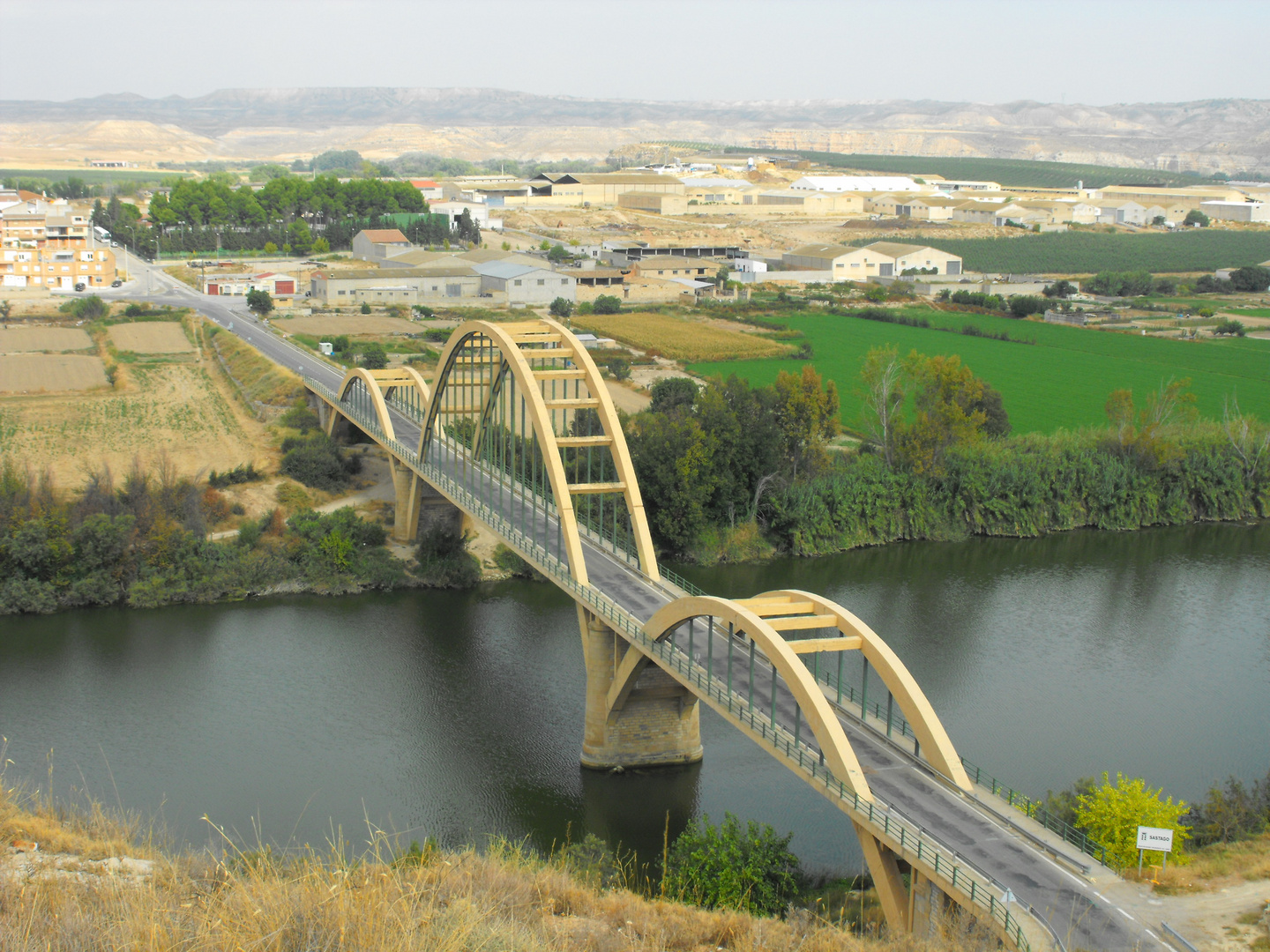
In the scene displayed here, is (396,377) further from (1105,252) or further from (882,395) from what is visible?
(1105,252)

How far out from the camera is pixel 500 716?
29.8m

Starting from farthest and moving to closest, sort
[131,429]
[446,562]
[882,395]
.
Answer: [131,429]
[882,395]
[446,562]

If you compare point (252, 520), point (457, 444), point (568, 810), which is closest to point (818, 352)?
point (457, 444)

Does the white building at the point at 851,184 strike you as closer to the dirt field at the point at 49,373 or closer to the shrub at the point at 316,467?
the dirt field at the point at 49,373

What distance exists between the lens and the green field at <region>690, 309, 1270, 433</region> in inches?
2335

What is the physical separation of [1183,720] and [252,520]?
99.1 ft

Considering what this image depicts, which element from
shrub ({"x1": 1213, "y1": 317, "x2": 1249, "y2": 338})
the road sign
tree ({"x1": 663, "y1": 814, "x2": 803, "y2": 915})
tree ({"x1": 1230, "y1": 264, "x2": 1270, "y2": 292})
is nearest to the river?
tree ({"x1": 663, "y1": 814, "x2": 803, "y2": 915})

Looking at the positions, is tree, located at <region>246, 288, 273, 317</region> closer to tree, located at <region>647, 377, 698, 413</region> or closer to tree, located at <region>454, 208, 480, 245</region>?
tree, located at <region>647, 377, 698, 413</region>

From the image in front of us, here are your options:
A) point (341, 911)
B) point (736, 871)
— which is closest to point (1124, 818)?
point (736, 871)

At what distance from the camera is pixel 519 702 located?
3067 centimetres

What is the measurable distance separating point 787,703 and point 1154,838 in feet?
22.8

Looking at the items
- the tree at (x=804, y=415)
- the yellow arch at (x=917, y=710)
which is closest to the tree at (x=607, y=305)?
the tree at (x=804, y=415)

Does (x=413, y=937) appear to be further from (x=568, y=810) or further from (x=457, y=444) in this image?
(x=457, y=444)

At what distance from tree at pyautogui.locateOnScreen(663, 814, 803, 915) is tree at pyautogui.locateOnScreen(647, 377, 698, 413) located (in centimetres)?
2935
